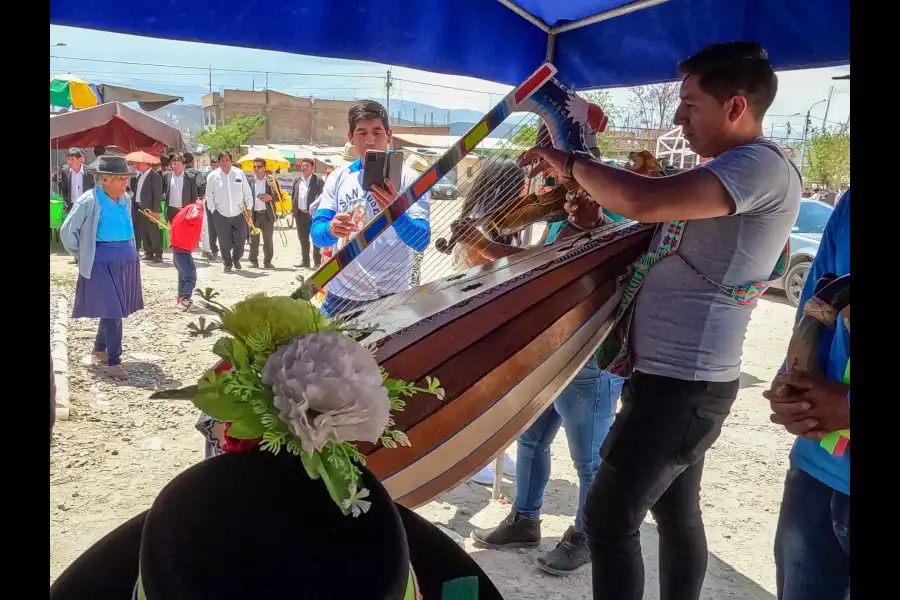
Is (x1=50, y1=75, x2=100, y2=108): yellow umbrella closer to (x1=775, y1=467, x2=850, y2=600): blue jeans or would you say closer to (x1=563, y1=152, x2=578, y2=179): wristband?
(x1=563, y1=152, x2=578, y2=179): wristband

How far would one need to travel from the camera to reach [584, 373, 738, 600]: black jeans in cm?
171

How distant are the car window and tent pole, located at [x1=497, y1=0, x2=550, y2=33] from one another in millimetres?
7247

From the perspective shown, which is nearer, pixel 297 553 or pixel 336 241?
pixel 297 553

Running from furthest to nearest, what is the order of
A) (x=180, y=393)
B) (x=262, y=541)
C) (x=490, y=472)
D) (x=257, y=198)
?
(x=257, y=198)
(x=490, y=472)
(x=180, y=393)
(x=262, y=541)

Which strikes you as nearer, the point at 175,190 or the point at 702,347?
the point at 702,347

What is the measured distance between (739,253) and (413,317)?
0.82 m

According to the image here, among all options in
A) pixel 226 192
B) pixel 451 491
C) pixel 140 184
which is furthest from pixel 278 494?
pixel 140 184

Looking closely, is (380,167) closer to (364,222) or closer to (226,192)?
(364,222)

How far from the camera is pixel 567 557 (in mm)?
2672

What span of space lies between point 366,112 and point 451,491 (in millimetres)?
1774

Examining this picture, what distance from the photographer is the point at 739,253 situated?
166 cm

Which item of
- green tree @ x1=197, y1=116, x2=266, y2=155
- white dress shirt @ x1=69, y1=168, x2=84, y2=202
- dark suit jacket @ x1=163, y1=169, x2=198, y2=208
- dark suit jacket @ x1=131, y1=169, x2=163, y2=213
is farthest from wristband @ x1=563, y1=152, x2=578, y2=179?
green tree @ x1=197, y1=116, x2=266, y2=155

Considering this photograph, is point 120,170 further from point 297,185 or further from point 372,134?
point 297,185

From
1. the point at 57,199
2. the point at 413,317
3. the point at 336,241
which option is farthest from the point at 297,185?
the point at 413,317
